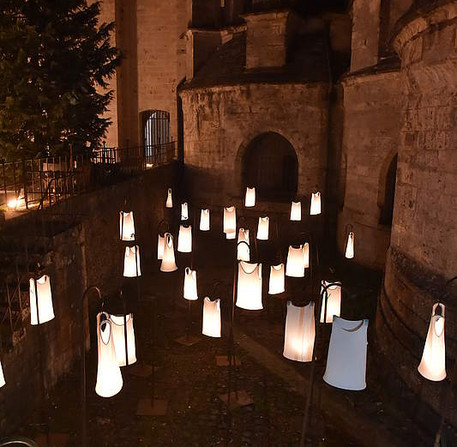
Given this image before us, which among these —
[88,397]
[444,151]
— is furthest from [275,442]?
[444,151]

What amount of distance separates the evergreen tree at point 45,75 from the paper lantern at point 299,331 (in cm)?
925

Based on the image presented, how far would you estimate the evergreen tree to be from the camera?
39.8 ft

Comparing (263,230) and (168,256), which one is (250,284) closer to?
(168,256)

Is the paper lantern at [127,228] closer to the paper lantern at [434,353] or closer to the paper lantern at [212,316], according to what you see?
the paper lantern at [212,316]

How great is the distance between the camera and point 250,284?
22.1ft

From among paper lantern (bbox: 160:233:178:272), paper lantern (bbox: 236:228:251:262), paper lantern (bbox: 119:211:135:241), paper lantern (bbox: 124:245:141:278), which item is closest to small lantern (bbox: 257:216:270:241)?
paper lantern (bbox: 236:228:251:262)

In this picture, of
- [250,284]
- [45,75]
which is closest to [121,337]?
[250,284]

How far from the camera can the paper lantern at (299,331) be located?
5727 mm

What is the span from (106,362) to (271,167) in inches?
534

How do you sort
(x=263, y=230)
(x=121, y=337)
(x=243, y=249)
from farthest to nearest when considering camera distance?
(x=263, y=230)
(x=243, y=249)
(x=121, y=337)

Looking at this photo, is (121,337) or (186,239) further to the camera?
(186,239)

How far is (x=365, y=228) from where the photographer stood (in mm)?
13070

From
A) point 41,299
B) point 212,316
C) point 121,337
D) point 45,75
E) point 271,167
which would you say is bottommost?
point 212,316

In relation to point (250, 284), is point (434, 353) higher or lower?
lower
